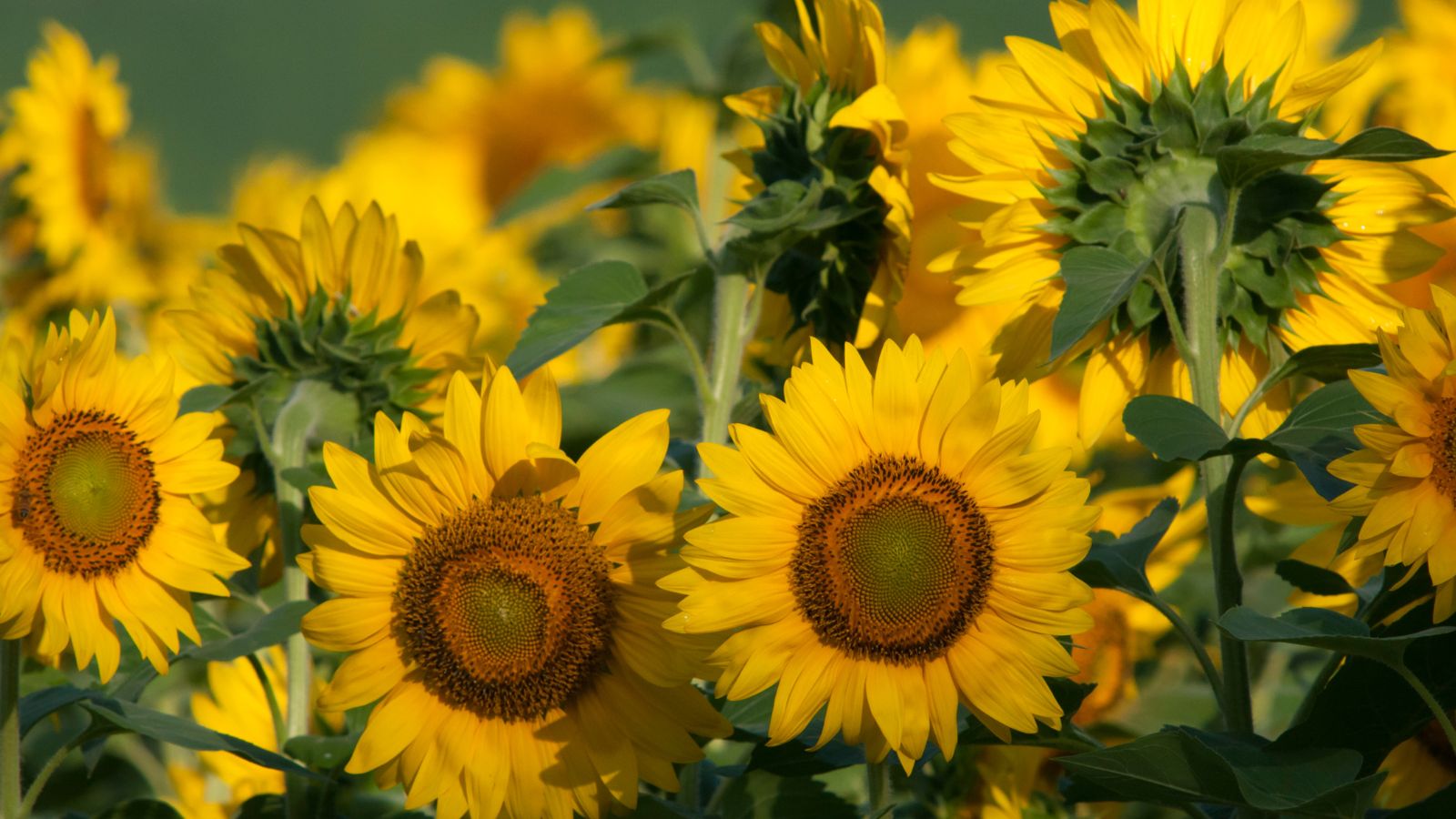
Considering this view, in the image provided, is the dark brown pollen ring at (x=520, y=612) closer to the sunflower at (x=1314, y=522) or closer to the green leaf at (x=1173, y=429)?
the green leaf at (x=1173, y=429)

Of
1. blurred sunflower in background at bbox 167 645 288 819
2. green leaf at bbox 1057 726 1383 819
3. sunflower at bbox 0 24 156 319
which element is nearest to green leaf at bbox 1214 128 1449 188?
green leaf at bbox 1057 726 1383 819

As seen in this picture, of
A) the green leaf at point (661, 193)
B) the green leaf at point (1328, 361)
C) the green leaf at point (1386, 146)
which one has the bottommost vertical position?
the green leaf at point (1328, 361)

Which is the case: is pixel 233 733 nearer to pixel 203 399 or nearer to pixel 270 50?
pixel 203 399

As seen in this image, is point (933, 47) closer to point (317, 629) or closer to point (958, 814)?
point (958, 814)

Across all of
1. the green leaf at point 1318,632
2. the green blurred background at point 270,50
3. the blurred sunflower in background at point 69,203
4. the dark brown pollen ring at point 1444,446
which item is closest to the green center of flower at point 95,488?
the green leaf at point 1318,632

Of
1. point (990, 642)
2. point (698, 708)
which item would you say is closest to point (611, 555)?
point (698, 708)

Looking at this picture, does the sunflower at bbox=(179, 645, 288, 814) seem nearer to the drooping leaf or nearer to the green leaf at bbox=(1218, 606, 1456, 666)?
the drooping leaf

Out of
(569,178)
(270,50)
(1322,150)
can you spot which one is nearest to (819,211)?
(1322,150)
